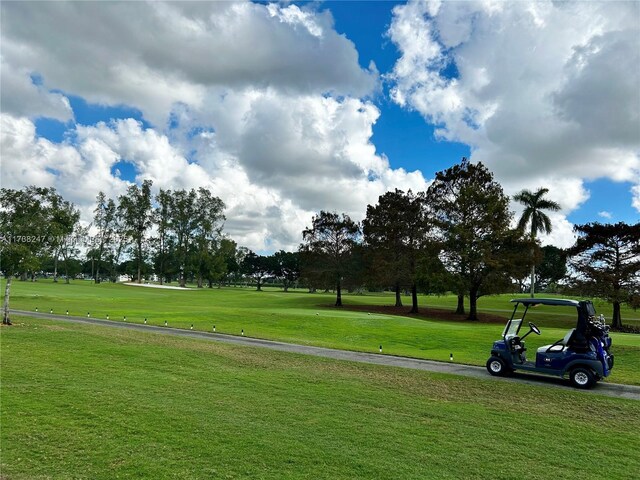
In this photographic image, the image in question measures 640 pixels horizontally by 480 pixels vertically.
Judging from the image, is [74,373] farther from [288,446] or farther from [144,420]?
[288,446]

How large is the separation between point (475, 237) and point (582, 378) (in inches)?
1228

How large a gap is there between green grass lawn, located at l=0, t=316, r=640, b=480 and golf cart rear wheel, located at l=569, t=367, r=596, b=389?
821 mm

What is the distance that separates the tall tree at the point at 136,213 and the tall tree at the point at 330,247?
42.7m

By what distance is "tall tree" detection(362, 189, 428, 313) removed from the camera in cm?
5034

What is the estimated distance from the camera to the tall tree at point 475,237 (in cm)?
4184

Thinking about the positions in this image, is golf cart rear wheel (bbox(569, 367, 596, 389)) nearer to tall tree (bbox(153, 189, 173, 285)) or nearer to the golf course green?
the golf course green

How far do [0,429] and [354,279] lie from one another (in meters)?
52.1

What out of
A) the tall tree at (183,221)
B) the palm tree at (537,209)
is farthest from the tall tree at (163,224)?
A: the palm tree at (537,209)

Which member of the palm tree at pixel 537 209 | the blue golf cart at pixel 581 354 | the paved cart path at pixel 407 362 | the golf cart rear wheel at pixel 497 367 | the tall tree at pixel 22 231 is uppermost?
the palm tree at pixel 537 209

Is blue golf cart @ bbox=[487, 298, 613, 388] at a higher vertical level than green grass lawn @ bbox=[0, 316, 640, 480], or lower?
higher

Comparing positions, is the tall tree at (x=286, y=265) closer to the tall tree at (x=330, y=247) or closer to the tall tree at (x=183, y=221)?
the tall tree at (x=183, y=221)

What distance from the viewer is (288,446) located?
7.32 metres

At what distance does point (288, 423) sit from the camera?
8516mm

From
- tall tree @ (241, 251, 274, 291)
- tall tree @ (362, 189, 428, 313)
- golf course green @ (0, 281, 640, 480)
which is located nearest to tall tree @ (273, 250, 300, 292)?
tall tree @ (241, 251, 274, 291)
